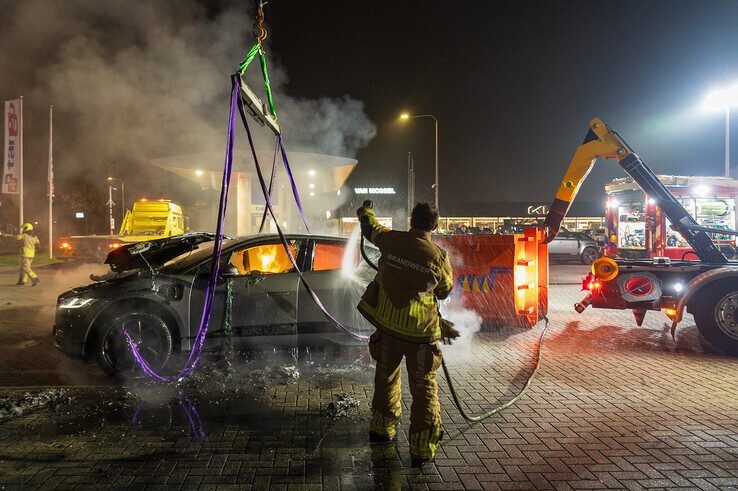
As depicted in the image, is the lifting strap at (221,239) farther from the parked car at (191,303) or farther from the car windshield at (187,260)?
the car windshield at (187,260)

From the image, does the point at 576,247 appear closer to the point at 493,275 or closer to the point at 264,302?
the point at 493,275

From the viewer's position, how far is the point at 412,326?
320 centimetres

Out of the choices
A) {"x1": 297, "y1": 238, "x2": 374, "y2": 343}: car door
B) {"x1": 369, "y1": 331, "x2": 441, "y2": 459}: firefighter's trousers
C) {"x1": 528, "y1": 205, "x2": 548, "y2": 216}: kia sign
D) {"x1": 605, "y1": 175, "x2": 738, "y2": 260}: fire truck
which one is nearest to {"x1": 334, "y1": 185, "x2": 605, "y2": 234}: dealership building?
{"x1": 528, "y1": 205, "x2": 548, "y2": 216}: kia sign

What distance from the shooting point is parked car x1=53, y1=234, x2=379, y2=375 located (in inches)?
184

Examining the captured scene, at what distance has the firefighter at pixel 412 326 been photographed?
3.15m

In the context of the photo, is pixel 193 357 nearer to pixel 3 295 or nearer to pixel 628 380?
pixel 628 380

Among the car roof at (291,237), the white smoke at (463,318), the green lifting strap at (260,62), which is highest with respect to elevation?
the green lifting strap at (260,62)

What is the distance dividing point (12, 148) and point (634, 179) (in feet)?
67.8

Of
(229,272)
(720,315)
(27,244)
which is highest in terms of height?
(27,244)

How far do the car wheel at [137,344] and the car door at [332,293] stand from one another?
1.36m

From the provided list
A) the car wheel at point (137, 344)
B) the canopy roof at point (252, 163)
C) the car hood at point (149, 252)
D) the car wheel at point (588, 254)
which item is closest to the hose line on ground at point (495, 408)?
the car wheel at point (137, 344)

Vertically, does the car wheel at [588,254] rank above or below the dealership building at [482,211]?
below

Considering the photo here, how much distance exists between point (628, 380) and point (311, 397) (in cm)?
326

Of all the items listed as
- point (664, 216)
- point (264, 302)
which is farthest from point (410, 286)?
point (664, 216)
